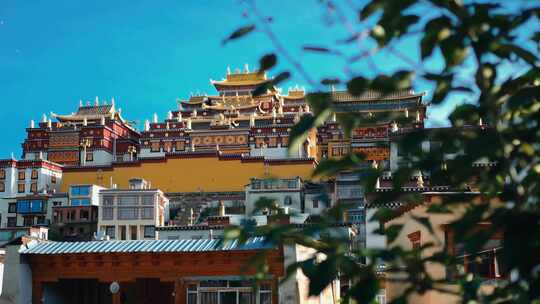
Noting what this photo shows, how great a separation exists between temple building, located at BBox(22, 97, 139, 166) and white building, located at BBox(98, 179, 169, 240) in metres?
13.0

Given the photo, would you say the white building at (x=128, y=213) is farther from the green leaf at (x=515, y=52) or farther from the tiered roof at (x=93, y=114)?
the green leaf at (x=515, y=52)

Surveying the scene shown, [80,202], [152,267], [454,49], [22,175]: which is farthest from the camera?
[22,175]

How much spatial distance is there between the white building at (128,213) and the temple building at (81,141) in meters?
13.0

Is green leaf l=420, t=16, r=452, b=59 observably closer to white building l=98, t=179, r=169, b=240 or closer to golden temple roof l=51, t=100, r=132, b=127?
white building l=98, t=179, r=169, b=240

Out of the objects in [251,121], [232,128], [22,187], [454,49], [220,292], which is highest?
[251,121]

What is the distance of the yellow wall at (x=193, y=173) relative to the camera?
53625mm

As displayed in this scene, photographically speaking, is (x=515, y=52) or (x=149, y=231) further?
(x=149, y=231)

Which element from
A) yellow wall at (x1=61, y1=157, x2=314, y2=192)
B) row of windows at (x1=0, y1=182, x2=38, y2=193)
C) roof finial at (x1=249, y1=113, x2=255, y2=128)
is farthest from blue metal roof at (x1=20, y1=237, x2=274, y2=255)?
roof finial at (x1=249, y1=113, x2=255, y2=128)

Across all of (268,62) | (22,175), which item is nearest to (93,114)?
(22,175)

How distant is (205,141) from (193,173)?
612 centimetres

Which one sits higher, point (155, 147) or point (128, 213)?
point (155, 147)

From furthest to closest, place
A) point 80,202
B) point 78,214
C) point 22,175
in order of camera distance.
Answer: point 22,175
point 80,202
point 78,214

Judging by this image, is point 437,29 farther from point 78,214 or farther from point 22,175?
point 22,175

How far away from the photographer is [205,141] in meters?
60.3
